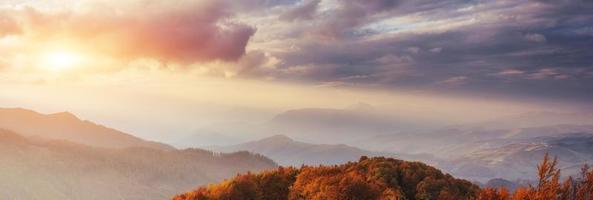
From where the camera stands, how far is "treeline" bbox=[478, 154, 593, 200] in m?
31.8

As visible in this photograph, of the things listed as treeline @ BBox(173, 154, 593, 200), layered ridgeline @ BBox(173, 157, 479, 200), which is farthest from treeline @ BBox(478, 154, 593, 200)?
layered ridgeline @ BBox(173, 157, 479, 200)

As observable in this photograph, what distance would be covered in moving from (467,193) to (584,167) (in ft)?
54.3

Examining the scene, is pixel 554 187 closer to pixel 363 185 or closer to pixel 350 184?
pixel 363 185

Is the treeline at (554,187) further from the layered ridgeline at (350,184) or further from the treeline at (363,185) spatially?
the layered ridgeline at (350,184)

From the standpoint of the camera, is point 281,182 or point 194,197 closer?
point 194,197

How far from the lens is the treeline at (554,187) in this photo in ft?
104

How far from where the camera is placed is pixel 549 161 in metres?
33.0

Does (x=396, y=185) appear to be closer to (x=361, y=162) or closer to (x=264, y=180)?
(x=361, y=162)

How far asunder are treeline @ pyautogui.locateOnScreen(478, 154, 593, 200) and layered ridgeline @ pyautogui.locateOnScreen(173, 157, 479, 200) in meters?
11.5

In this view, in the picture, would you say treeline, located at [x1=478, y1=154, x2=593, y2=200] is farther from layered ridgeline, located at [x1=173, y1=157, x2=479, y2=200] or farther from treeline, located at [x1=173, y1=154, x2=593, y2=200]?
layered ridgeline, located at [x1=173, y1=157, x2=479, y2=200]

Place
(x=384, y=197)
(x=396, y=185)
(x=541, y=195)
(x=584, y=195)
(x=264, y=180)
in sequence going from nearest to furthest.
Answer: (x=541, y=195), (x=584, y=195), (x=384, y=197), (x=396, y=185), (x=264, y=180)

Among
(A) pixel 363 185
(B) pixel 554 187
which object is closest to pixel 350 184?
(A) pixel 363 185

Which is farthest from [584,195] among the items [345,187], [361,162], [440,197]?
[361,162]

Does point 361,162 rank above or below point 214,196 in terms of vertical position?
above
